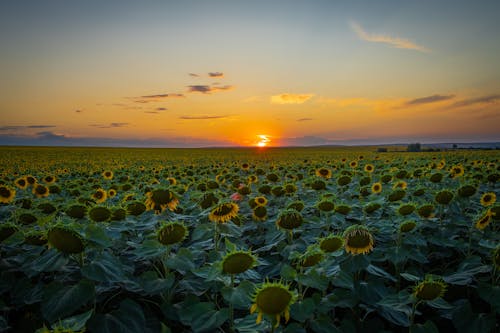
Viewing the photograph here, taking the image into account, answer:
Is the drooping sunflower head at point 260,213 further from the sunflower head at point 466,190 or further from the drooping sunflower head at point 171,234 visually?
the sunflower head at point 466,190

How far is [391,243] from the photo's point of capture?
3.13 m

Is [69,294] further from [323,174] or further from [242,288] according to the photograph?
[323,174]

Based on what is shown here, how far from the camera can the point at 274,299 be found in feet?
5.05

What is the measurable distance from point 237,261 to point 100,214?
1448 millimetres

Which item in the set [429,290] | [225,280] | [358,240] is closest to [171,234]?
[225,280]

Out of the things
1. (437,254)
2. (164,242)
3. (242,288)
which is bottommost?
(437,254)

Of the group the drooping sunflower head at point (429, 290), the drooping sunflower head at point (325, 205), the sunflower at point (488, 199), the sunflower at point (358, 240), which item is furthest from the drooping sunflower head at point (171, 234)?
the sunflower at point (488, 199)

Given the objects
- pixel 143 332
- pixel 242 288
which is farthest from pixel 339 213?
pixel 143 332

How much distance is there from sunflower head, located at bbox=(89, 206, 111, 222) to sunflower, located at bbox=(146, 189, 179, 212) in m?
0.54

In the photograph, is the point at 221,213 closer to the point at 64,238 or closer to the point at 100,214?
the point at 100,214

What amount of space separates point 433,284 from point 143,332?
1.73m

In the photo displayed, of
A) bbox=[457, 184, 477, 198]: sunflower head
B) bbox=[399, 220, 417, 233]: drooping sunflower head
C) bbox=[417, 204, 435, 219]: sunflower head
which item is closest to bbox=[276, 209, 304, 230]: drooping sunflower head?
bbox=[399, 220, 417, 233]: drooping sunflower head

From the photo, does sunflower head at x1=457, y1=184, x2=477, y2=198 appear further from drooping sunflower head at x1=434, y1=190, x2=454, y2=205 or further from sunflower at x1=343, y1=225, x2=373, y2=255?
sunflower at x1=343, y1=225, x2=373, y2=255

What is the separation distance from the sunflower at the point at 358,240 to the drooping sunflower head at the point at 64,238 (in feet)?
5.89
